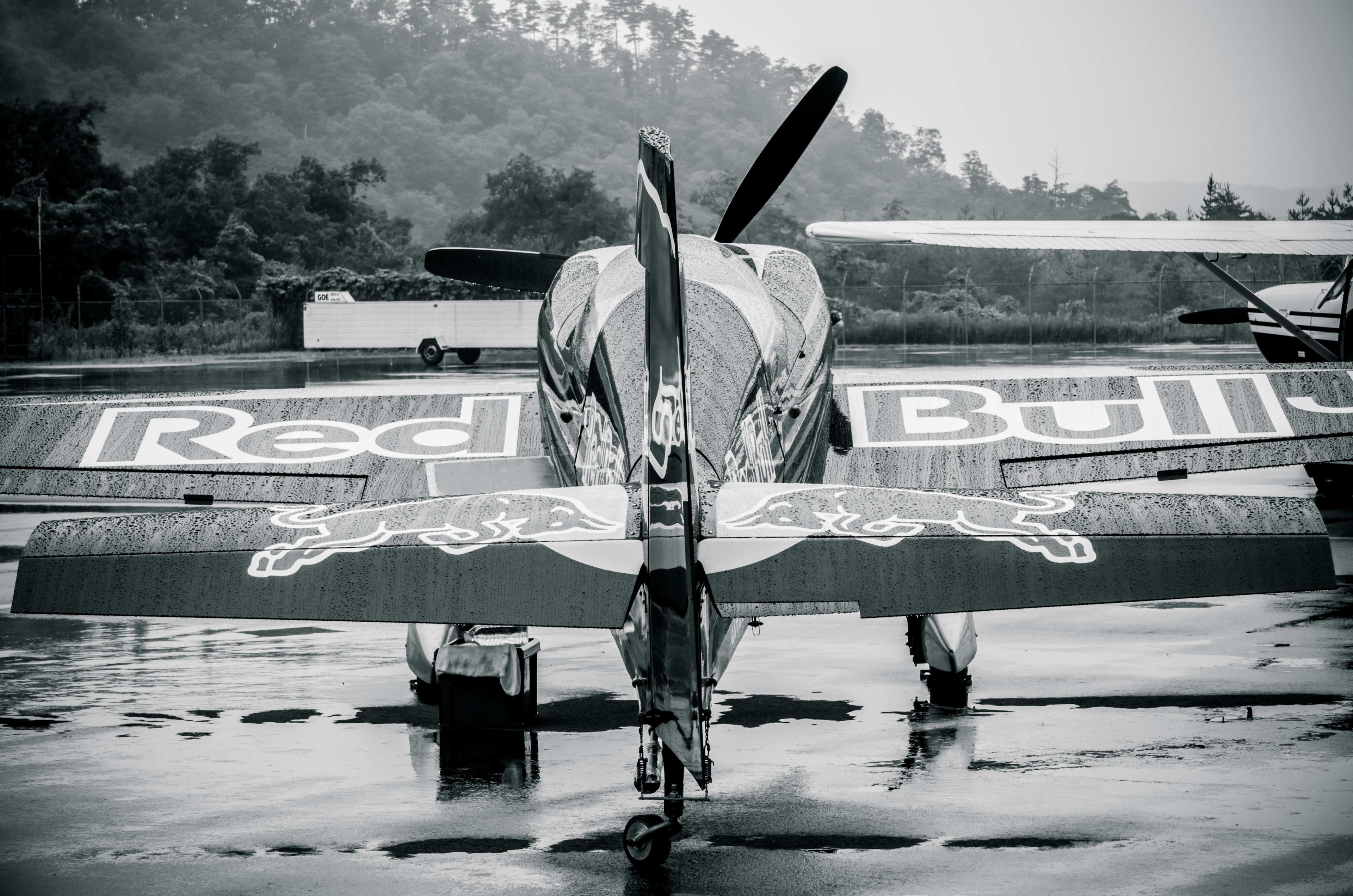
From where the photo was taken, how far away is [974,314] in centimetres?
5975

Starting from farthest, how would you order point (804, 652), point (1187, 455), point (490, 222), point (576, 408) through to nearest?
point (490, 222), point (804, 652), point (1187, 455), point (576, 408)

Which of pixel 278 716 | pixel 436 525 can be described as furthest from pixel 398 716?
pixel 436 525

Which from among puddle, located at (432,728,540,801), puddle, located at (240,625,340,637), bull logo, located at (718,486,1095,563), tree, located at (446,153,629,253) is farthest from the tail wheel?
tree, located at (446,153,629,253)

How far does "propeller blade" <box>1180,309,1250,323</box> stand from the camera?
1922 cm

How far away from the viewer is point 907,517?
4328mm

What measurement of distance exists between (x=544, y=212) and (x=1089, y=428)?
236 feet

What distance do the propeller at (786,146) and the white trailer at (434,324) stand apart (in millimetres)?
33614

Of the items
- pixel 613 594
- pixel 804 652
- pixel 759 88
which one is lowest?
pixel 804 652

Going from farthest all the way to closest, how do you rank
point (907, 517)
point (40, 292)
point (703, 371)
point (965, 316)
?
point (40, 292), point (965, 316), point (703, 371), point (907, 517)

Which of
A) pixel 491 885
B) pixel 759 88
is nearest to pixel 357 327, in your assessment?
pixel 491 885

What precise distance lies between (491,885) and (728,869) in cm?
81

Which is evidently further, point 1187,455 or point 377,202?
point 377,202

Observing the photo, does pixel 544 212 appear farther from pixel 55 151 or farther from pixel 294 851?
pixel 294 851

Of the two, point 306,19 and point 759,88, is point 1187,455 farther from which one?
point 306,19
